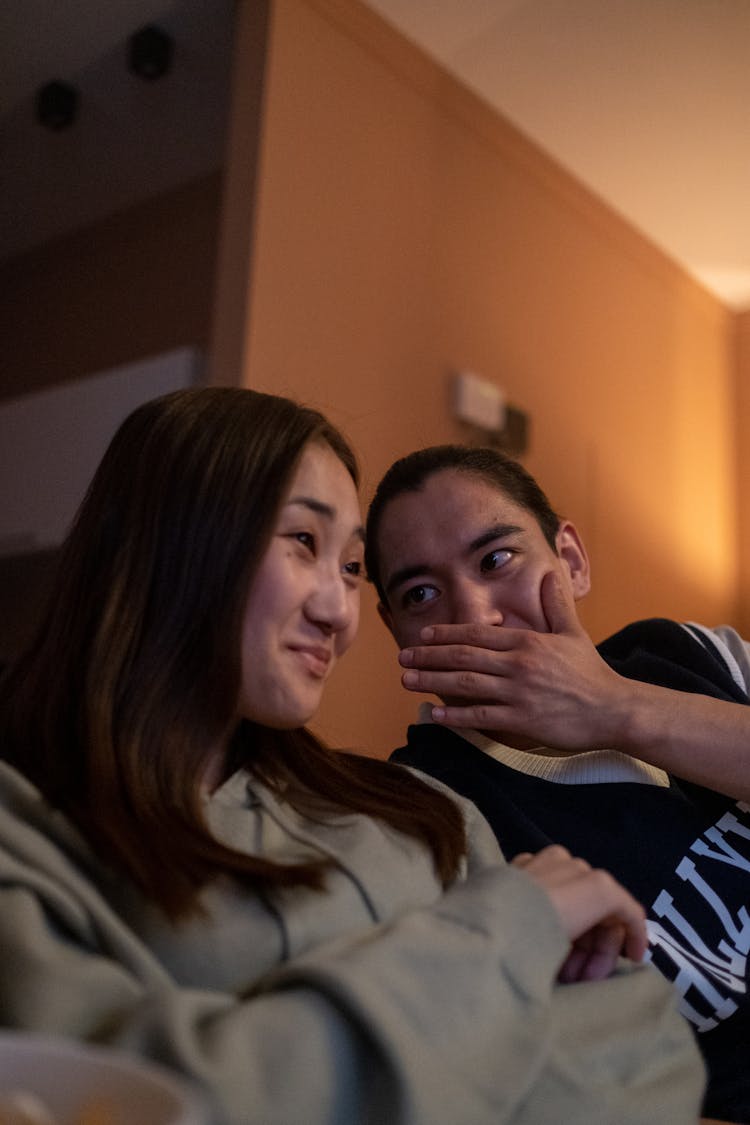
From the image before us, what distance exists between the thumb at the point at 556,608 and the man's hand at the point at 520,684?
0.18ft

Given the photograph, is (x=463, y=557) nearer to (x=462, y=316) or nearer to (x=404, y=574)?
(x=404, y=574)

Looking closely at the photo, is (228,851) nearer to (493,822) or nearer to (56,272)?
(493,822)

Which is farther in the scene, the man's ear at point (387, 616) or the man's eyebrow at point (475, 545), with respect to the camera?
the man's ear at point (387, 616)

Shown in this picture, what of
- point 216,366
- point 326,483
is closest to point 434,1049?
point 326,483

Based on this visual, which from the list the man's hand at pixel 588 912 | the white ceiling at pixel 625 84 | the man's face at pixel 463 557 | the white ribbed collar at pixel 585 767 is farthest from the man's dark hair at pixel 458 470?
the white ceiling at pixel 625 84

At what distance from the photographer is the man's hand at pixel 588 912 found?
2.28 ft

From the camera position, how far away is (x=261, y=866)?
0.71 m

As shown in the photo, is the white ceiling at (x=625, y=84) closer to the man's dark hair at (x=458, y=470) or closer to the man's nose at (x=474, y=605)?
the man's dark hair at (x=458, y=470)

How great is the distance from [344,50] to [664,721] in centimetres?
164

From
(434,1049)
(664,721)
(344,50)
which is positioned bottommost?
(434,1049)

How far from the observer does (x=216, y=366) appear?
1.87 m

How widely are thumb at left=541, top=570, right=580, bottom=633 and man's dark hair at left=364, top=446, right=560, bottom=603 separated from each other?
0.31 ft

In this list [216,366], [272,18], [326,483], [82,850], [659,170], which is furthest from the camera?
[659,170]

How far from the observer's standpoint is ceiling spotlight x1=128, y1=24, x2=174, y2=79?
2223 millimetres
